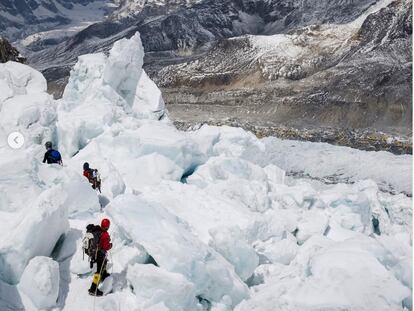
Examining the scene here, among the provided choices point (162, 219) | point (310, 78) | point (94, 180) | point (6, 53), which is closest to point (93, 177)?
point (94, 180)

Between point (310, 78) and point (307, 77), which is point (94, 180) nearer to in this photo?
point (310, 78)

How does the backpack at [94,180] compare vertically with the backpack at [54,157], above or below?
below

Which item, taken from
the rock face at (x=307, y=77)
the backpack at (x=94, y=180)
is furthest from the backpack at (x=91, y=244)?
the rock face at (x=307, y=77)

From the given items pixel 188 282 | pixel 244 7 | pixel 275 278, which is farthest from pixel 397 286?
pixel 244 7

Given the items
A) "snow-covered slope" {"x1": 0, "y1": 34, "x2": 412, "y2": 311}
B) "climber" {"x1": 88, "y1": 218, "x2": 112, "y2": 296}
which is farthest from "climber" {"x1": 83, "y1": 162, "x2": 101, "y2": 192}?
"climber" {"x1": 88, "y1": 218, "x2": 112, "y2": 296}

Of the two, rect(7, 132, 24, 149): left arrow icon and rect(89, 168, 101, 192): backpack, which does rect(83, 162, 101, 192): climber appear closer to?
rect(89, 168, 101, 192): backpack

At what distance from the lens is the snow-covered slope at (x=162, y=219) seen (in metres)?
7.58

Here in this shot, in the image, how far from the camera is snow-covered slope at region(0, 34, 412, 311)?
24.9 feet

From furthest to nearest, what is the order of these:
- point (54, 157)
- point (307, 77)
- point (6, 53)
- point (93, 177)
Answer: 1. point (307, 77)
2. point (6, 53)
3. point (54, 157)
4. point (93, 177)

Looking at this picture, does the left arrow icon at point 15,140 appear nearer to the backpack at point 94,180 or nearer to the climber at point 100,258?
the backpack at point 94,180

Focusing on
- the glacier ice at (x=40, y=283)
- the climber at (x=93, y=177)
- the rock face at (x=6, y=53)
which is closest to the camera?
the glacier ice at (x=40, y=283)

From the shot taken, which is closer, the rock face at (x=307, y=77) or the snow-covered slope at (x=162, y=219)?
the snow-covered slope at (x=162, y=219)

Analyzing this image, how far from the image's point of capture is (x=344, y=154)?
30.5 metres

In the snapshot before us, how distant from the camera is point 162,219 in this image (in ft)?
28.1
